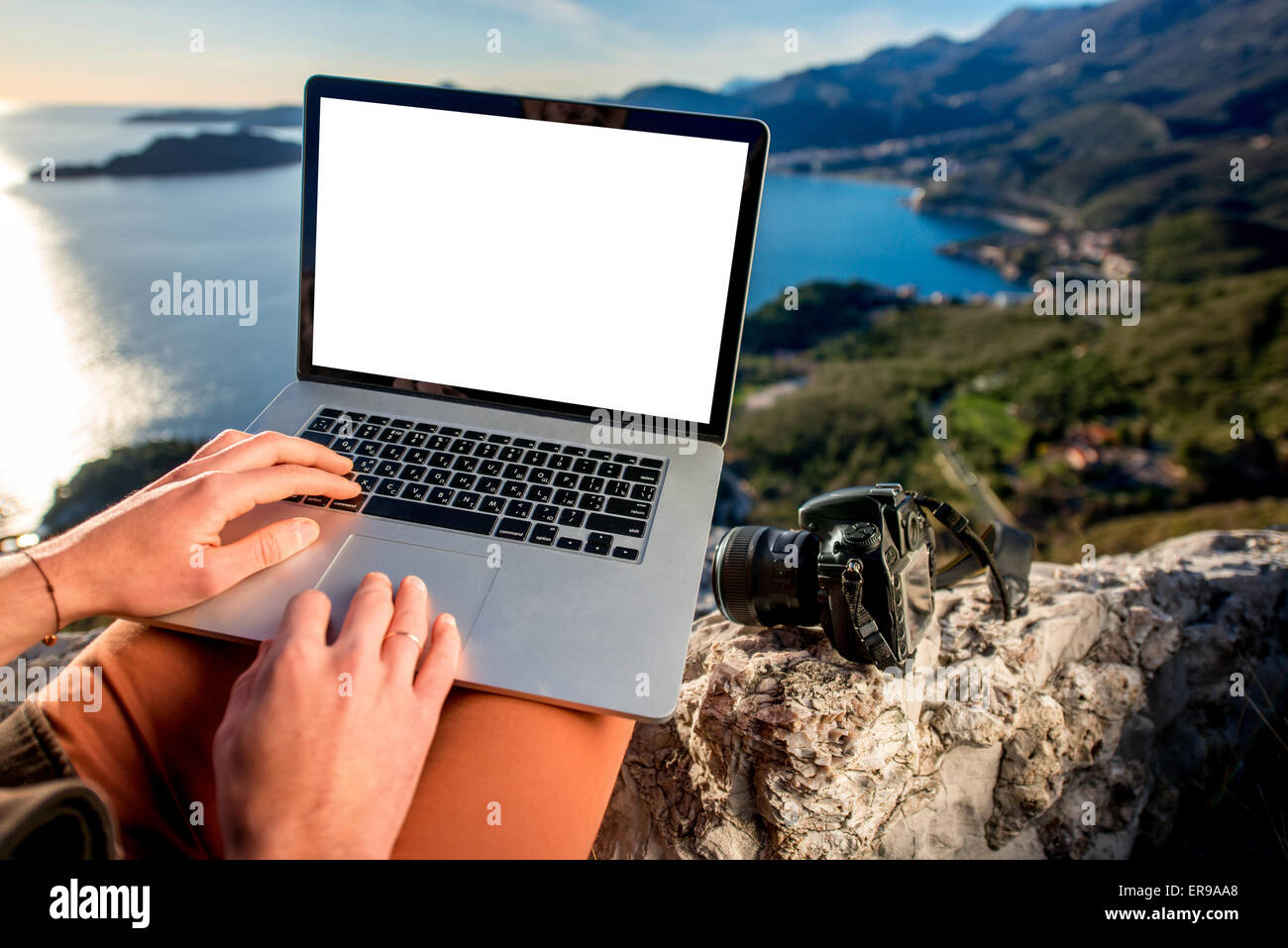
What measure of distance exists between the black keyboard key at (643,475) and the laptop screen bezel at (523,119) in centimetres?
13

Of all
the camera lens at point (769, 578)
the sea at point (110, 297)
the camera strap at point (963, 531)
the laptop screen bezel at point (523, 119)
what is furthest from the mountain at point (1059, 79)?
the camera lens at point (769, 578)

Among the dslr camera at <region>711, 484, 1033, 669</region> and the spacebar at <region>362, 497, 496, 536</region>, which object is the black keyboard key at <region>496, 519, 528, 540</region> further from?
the dslr camera at <region>711, 484, 1033, 669</region>

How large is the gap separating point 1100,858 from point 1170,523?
5988mm

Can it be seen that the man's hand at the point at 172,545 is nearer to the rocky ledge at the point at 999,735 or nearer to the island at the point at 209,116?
the rocky ledge at the point at 999,735

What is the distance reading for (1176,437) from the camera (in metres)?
14.3

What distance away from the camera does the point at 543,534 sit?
3.33 feet

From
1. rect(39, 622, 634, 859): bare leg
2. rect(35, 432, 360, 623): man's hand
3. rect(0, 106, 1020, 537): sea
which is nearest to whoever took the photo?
rect(39, 622, 634, 859): bare leg

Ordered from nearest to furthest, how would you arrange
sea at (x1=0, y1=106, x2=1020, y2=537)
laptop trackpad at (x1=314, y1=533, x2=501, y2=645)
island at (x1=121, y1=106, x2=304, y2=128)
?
laptop trackpad at (x1=314, y1=533, x2=501, y2=645) < sea at (x1=0, y1=106, x2=1020, y2=537) < island at (x1=121, y1=106, x2=304, y2=128)

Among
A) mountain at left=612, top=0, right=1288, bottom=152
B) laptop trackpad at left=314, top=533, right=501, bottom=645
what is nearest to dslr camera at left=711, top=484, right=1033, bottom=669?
laptop trackpad at left=314, top=533, right=501, bottom=645

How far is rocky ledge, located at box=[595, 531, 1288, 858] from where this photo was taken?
3.22 feet

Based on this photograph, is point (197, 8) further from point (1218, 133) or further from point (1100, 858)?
point (1218, 133)

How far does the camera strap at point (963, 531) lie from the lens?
107 centimetres
